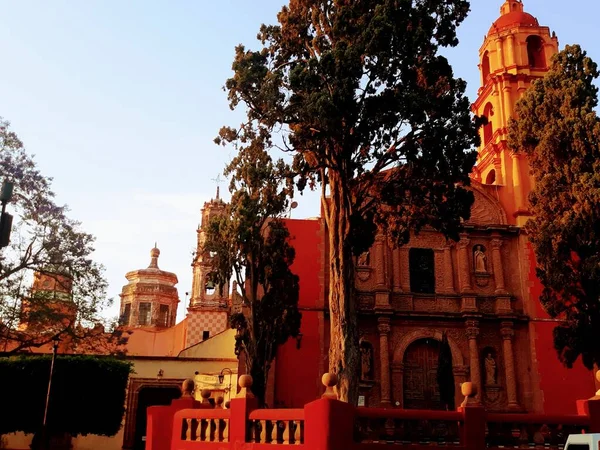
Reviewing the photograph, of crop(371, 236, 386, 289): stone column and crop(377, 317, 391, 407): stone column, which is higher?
crop(371, 236, 386, 289): stone column

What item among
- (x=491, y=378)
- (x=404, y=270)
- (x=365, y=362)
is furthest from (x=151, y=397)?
(x=491, y=378)

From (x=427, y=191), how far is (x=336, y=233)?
2.50 metres

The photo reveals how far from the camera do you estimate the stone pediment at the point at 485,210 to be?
91.9 feet

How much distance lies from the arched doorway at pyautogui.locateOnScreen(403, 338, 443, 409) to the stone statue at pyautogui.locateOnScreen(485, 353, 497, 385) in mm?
1967

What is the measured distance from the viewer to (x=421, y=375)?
83.2ft

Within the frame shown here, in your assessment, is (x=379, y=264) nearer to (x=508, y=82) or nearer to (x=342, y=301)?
(x=508, y=82)

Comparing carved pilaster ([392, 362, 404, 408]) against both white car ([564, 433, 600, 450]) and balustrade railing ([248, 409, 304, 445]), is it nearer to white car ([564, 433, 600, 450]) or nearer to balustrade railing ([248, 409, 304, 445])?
balustrade railing ([248, 409, 304, 445])

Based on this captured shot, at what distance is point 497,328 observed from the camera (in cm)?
2631

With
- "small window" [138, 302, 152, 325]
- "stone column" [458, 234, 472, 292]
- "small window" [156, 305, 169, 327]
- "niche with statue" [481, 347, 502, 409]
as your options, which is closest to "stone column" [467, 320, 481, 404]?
"niche with statue" [481, 347, 502, 409]

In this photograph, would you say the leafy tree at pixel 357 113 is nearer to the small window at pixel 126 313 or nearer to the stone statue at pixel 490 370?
the stone statue at pixel 490 370

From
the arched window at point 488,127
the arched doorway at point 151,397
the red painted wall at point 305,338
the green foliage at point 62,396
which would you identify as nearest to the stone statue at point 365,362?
the red painted wall at point 305,338

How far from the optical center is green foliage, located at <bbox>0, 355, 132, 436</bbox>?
23.4 metres

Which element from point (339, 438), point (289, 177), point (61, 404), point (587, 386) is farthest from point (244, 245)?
point (587, 386)

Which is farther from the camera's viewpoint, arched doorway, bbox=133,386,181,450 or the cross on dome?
the cross on dome
